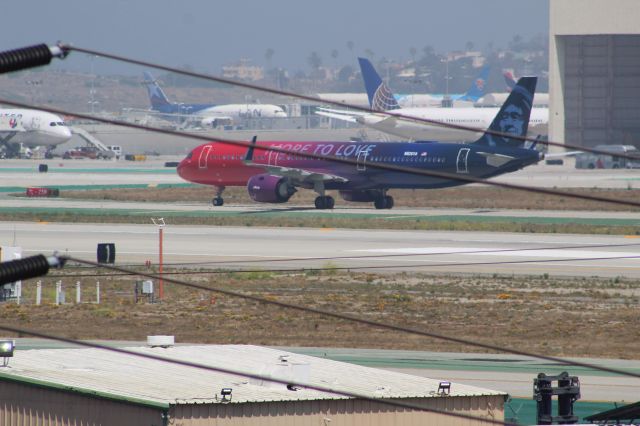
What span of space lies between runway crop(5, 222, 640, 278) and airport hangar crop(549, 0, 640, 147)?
72461mm

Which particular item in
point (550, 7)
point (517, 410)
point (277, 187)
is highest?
point (550, 7)

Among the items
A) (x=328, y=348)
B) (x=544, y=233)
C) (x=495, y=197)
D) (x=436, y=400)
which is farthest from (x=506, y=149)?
(x=436, y=400)

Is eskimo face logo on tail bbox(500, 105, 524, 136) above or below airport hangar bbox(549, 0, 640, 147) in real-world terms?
below

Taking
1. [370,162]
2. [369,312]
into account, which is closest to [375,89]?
[370,162]

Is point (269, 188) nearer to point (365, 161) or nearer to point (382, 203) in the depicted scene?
point (365, 161)

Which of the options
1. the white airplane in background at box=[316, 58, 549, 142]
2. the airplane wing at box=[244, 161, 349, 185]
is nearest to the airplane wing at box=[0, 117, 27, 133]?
the white airplane in background at box=[316, 58, 549, 142]

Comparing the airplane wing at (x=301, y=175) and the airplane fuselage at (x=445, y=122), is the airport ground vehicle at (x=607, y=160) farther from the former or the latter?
the airplane wing at (x=301, y=175)

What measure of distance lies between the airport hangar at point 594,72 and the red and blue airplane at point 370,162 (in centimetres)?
5309

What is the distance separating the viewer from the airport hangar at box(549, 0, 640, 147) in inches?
5330

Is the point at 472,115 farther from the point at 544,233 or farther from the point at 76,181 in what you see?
the point at 544,233

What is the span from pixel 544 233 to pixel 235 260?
1913 cm

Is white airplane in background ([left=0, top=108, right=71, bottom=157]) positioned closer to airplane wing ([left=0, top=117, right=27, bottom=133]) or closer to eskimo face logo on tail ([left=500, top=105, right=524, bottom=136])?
airplane wing ([left=0, top=117, right=27, bottom=133])

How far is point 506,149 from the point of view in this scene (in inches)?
3088

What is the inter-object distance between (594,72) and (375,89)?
4938cm
